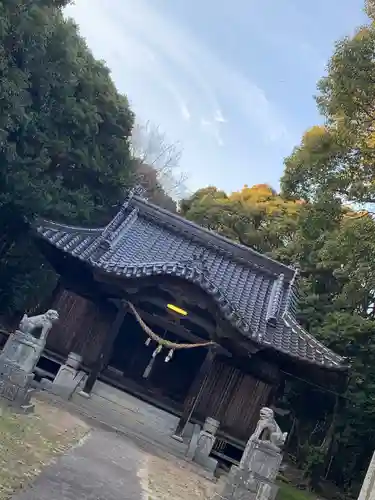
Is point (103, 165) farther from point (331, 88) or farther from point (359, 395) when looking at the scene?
point (359, 395)

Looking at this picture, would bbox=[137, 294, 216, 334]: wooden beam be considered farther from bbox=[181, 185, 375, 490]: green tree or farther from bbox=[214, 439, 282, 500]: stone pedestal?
bbox=[214, 439, 282, 500]: stone pedestal

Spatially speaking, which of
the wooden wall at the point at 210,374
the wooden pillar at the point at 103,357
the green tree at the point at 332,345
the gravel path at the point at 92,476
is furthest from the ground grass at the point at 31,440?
the green tree at the point at 332,345

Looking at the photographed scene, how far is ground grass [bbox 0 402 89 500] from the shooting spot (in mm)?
5847

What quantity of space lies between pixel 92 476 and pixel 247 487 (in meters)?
3.83

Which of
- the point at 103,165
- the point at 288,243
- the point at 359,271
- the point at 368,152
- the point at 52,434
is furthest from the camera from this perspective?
the point at 288,243

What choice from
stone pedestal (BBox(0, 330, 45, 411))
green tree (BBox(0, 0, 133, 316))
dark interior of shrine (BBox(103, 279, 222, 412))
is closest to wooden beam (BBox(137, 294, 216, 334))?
dark interior of shrine (BBox(103, 279, 222, 412))

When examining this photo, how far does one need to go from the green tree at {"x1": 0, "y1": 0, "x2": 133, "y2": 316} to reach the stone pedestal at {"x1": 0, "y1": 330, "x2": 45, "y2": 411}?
5597mm

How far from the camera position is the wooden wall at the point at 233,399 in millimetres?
13797

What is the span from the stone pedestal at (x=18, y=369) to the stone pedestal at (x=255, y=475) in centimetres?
431

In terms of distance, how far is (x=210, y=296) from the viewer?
1308 centimetres

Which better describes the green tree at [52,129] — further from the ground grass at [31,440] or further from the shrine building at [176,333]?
the ground grass at [31,440]

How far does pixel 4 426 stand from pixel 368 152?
9149 millimetres

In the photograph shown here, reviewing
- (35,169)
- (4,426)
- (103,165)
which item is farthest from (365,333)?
(4,426)

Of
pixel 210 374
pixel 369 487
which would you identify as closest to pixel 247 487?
pixel 369 487
